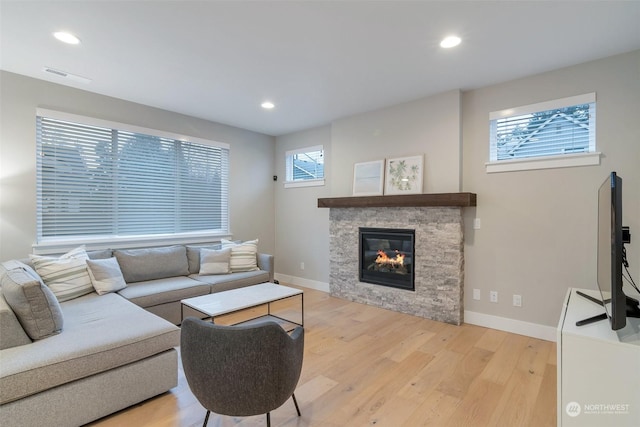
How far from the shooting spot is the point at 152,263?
3.71 m

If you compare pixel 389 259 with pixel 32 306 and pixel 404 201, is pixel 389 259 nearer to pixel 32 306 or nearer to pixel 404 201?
pixel 404 201

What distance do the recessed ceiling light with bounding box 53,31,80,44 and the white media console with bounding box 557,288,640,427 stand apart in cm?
386

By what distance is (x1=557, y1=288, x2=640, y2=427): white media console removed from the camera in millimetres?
1292

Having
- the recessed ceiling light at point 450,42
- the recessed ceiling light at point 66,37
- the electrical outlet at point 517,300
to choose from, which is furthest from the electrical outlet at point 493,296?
the recessed ceiling light at point 66,37

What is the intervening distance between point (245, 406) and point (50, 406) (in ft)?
3.80

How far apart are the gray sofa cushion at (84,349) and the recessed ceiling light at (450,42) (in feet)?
10.2

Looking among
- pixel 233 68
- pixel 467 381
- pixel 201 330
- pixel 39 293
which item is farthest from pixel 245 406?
pixel 233 68

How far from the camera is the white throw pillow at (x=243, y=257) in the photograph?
419 centimetres

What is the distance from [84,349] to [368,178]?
11.2 feet

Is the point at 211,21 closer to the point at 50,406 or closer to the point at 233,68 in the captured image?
the point at 233,68

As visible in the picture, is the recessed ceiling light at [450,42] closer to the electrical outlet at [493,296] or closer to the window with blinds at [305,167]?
the electrical outlet at [493,296]

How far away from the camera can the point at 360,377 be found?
7.74 feet

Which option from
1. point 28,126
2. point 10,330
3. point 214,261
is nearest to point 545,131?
point 214,261

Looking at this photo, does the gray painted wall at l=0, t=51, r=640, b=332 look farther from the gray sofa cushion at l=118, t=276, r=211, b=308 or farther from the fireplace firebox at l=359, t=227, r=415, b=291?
the gray sofa cushion at l=118, t=276, r=211, b=308
